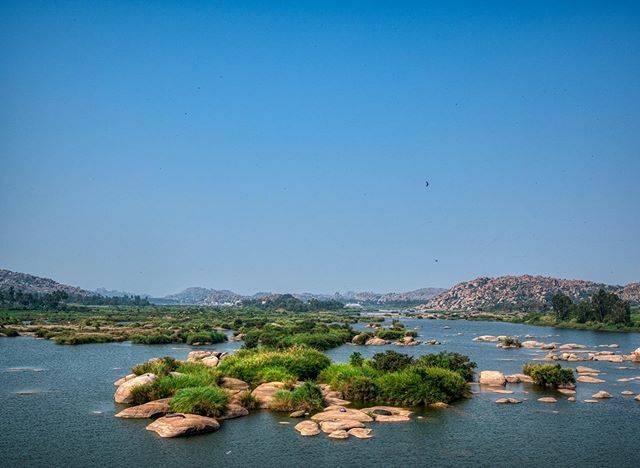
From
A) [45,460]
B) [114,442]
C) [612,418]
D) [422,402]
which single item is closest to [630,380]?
[612,418]

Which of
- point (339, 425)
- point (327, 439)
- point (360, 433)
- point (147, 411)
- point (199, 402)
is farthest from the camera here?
point (147, 411)

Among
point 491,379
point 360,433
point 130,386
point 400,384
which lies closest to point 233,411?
point 130,386

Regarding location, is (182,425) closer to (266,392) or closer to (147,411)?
(147,411)

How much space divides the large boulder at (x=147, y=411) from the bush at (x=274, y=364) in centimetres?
885

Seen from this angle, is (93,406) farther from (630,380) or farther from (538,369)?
(630,380)

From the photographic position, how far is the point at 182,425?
30047 mm

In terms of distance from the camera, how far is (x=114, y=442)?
2866 centimetres

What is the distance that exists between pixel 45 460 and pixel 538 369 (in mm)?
39486

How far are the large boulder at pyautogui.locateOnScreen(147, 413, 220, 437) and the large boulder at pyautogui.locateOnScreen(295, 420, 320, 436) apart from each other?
189 inches

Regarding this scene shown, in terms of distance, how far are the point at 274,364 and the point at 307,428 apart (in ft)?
45.1

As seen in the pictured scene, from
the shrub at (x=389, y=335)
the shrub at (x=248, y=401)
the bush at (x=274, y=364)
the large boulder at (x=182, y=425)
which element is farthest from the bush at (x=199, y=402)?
the shrub at (x=389, y=335)

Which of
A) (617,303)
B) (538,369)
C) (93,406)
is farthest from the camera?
(617,303)

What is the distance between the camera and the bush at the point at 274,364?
4294cm

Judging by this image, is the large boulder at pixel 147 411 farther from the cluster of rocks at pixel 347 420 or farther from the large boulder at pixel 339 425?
the large boulder at pixel 339 425
